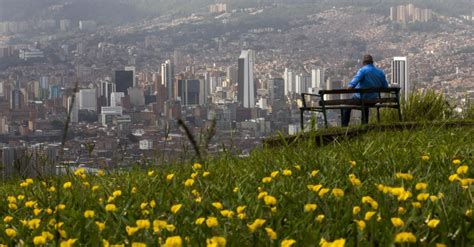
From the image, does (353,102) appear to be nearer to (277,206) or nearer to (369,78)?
(369,78)

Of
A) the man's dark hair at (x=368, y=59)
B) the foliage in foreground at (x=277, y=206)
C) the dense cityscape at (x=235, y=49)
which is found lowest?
the foliage in foreground at (x=277, y=206)

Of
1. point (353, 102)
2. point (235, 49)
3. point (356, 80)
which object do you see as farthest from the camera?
point (235, 49)

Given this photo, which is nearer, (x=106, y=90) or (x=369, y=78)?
(x=369, y=78)

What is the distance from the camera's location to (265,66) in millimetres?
100125

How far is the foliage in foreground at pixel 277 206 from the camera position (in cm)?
262

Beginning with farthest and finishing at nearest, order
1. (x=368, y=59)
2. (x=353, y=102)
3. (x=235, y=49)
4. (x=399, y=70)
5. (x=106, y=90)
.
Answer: (x=235, y=49) → (x=106, y=90) → (x=399, y=70) → (x=368, y=59) → (x=353, y=102)

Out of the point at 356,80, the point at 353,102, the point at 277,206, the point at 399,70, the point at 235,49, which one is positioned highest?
the point at 235,49

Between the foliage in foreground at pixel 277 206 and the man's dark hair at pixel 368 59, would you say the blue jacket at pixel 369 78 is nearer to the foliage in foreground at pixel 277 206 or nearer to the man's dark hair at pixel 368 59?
the man's dark hair at pixel 368 59

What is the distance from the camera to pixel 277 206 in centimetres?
331

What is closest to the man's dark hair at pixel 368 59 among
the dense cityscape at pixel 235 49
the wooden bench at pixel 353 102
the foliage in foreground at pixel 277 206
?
the wooden bench at pixel 353 102

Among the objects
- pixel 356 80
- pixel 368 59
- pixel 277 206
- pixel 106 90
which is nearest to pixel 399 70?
pixel 368 59

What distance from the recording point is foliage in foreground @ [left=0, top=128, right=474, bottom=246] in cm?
262

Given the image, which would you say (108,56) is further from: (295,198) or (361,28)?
(295,198)

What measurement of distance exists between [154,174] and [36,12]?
123m
